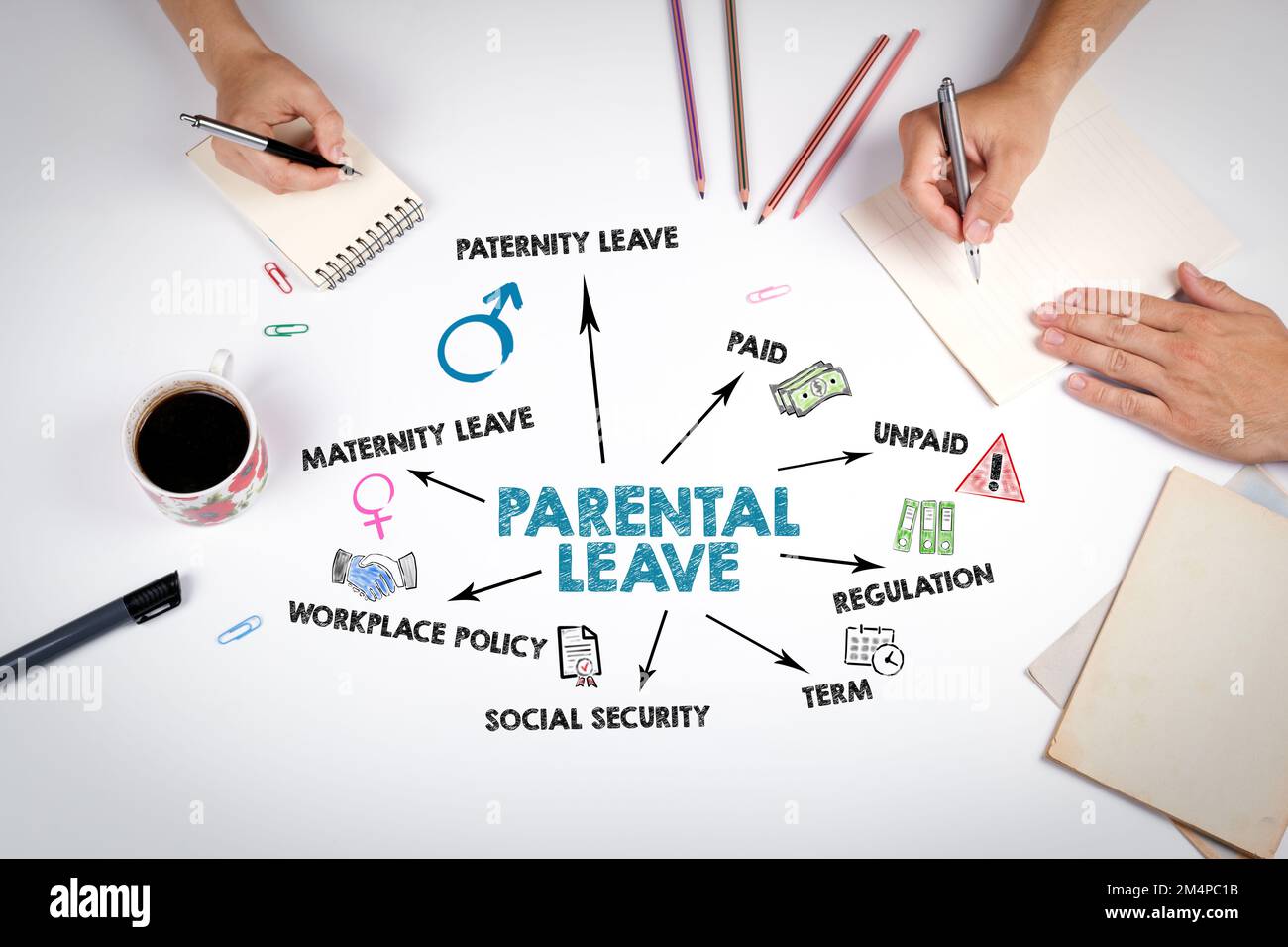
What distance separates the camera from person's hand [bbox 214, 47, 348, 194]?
4.13 feet

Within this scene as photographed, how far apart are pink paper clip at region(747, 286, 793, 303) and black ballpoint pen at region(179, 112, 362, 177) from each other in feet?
1.93

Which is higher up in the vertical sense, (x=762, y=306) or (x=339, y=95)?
(x=339, y=95)

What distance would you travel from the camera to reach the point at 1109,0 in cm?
135

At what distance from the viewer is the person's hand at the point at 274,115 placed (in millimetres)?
1259

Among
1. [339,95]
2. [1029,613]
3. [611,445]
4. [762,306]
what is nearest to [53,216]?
[339,95]

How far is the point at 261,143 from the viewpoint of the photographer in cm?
120

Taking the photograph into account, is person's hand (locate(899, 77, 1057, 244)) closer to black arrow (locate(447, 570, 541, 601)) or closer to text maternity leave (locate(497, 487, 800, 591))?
text maternity leave (locate(497, 487, 800, 591))

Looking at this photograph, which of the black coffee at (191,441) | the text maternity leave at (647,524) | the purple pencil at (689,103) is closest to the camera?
the black coffee at (191,441)

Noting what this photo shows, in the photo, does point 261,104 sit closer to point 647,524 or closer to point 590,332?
point 590,332

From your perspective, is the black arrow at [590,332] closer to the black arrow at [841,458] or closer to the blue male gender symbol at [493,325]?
the blue male gender symbol at [493,325]

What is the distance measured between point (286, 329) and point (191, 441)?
22cm

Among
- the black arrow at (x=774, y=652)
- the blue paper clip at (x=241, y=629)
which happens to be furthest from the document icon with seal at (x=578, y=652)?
the blue paper clip at (x=241, y=629)

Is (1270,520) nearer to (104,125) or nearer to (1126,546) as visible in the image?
(1126,546)
